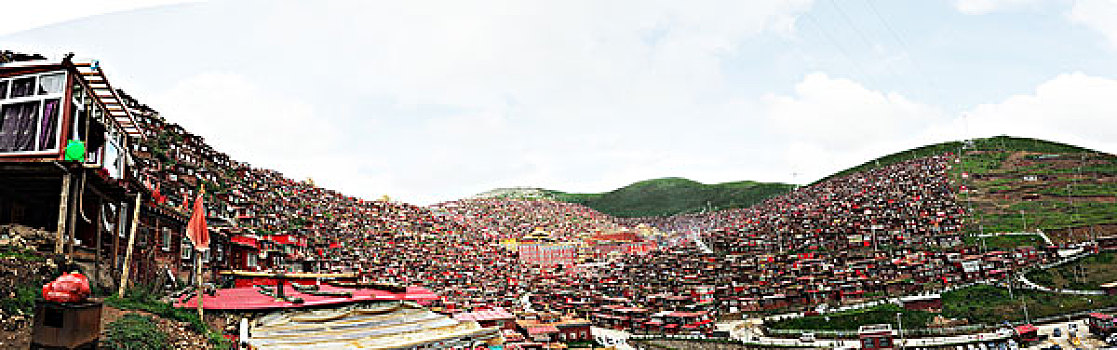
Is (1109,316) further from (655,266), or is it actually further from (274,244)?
(274,244)

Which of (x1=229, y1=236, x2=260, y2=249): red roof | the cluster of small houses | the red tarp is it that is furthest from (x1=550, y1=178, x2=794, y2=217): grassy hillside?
the red tarp

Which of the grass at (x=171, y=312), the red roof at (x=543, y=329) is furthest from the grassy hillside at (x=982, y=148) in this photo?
the grass at (x=171, y=312)

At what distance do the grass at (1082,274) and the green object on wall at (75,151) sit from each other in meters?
38.3

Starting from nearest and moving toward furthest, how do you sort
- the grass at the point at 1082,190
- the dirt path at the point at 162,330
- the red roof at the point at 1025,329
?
the dirt path at the point at 162,330, the red roof at the point at 1025,329, the grass at the point at 1082,190

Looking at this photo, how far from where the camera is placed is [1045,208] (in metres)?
42.3

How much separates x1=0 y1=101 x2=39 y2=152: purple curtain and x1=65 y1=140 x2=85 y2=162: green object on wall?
35cm

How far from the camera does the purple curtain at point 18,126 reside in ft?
20.2

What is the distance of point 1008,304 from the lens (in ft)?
88.0

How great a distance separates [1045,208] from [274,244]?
51926mm

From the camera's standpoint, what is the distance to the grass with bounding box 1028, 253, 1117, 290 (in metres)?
28.3

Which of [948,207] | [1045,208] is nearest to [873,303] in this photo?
[948,207]

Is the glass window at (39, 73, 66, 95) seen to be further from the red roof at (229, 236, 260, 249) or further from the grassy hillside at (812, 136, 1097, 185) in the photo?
the grassy hillside at (812, 136, 1097, 185)

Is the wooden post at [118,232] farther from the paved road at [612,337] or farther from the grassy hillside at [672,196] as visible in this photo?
the grassy hillside at [672,196]

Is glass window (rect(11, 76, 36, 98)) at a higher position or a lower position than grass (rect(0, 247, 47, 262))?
higher
